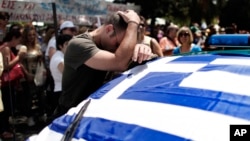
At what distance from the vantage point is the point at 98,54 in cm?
223

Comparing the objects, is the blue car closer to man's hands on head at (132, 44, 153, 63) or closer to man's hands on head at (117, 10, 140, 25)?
man's hands on head at (132, 44, 153, 63)

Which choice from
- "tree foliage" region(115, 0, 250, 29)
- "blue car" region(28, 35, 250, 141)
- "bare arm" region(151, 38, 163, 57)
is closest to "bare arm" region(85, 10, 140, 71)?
"blue car" region(28, 35, 250, 141)

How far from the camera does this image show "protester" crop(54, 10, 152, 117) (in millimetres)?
2215

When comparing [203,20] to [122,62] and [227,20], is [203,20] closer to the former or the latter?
[227,20]

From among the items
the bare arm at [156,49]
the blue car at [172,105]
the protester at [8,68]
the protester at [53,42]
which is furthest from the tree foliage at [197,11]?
the blue car at [172,105]

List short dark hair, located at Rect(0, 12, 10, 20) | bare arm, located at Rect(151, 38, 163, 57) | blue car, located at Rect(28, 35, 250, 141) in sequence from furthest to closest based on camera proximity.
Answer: short dark hair, located at Rect(0, 12, 10, 20) → bare arm, located at Rect(151, 38, 163, 57) → blue car, located at Rect(28, 35, 250, 141)

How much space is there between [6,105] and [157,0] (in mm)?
26987

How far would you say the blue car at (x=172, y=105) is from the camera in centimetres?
130

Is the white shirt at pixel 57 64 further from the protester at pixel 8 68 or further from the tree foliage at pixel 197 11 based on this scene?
the tree foliage at pixel 197 11

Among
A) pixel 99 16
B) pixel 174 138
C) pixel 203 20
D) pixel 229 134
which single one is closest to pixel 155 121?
pixel 174 138

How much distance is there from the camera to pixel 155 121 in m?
1.39

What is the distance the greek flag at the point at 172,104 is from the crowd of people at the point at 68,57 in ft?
1.15

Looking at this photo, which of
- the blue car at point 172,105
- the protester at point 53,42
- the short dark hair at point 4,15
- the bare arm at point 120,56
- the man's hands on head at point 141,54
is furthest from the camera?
the protester at point 53,42

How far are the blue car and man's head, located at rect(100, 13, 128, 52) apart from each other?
425 mm
